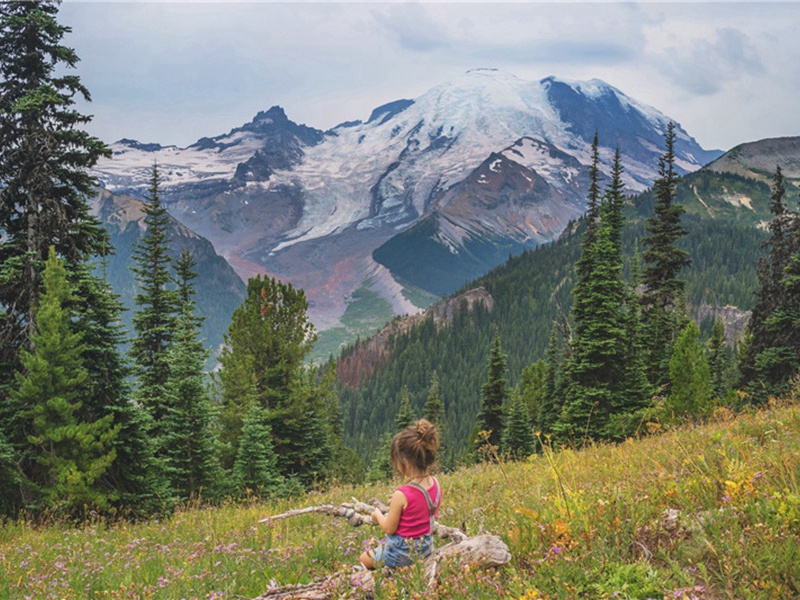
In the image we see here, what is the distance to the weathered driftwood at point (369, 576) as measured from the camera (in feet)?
12.3

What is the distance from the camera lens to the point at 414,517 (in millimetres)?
4352

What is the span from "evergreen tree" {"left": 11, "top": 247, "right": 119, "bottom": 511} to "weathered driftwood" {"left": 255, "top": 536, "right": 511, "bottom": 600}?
10130mm

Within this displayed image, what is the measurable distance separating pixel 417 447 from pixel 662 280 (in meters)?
29.5

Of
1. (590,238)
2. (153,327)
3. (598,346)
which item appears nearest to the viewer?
(153,327)

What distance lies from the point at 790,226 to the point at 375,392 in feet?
492

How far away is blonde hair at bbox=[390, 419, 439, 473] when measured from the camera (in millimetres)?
4297

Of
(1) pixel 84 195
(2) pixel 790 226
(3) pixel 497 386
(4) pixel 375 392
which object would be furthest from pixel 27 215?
(4) pixel 375 392

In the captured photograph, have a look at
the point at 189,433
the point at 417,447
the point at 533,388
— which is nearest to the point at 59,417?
the point at 189,433

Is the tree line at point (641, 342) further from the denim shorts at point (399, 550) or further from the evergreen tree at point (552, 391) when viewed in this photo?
the denim shorts at point (399, 550)

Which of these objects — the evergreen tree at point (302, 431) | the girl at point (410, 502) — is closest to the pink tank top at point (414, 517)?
the girl at point (410, 502)

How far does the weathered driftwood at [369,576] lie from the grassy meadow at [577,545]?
10 centimetres

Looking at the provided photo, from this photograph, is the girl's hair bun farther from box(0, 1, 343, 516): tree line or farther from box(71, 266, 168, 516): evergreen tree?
box(71, 266, 168, 516): evergreen tree

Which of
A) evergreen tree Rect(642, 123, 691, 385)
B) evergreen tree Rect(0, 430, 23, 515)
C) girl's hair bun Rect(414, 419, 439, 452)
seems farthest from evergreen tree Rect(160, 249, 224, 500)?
evergreen tree Rect(642, 123, 691, 385)

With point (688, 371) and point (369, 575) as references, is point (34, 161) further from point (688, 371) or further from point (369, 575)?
point (688, 371)
